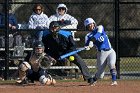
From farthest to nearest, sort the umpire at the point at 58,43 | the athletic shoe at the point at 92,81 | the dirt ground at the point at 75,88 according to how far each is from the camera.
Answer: the umpire at the point at 58,43 < the athletic shoe at the point at 92,81 < the dirt ground at the point at 75,88

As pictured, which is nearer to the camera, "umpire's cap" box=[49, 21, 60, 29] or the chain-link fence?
"umpire's cap" box=[49, 21, 60, 29]

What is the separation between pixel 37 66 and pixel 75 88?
1307 millimetres

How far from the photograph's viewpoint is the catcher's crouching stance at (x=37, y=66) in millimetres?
13125

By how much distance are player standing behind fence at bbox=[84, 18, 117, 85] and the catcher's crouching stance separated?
1.05 metres

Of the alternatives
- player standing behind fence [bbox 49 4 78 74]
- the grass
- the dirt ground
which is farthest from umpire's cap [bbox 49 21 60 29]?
the grass

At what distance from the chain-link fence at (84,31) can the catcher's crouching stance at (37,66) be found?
170cm

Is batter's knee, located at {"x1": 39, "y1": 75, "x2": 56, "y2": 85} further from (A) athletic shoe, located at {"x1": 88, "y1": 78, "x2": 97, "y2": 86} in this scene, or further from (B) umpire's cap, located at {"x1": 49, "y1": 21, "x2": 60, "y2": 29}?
(B) umpire's cap, located at {"x1": 49, "y1": 21, "x2": 60, "y2": 29}

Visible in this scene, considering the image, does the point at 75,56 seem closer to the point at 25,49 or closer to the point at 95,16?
the point at 25,49

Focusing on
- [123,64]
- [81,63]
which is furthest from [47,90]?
[123,64]

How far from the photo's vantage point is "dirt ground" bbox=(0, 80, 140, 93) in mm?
11867

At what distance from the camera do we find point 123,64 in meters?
17.1

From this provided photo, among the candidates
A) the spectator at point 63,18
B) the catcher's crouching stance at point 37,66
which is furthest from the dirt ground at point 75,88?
the spectator at point 63,18

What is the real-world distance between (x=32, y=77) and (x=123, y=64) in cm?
448

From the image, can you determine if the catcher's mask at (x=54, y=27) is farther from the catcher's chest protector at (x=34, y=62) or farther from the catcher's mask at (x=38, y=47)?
the catcher's chest protector at (x=34, y=62)
